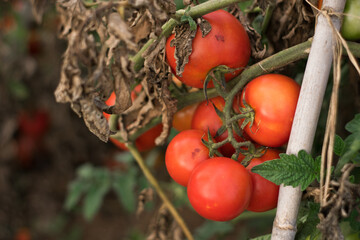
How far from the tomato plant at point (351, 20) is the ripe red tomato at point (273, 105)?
0.39 ft

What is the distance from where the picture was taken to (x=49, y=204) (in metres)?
2.49

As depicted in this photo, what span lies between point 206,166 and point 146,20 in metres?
0.26

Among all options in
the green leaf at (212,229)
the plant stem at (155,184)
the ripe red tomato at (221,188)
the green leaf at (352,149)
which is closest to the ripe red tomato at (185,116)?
the plant stem at (155,184)

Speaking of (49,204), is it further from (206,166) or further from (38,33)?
(206,166)

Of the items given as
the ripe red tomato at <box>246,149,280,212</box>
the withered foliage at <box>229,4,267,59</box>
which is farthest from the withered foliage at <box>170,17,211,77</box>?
the ripe red tomato at <box>246,149,280,212</box>

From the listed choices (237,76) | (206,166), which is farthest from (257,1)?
(206,166)

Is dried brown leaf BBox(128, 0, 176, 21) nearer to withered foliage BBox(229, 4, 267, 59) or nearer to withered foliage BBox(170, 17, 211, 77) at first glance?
withered foliage BBox(170, 17, 211, 77)

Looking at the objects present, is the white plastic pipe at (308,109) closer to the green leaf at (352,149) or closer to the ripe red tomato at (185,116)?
the green leaf at (352,149)

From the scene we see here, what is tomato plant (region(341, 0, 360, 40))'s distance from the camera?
2.07ft

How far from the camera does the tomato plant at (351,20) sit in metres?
0.63

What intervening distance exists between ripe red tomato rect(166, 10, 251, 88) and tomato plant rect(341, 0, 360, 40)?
0.54 ft

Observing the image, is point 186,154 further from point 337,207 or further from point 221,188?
point 337,207

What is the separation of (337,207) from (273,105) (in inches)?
7.4

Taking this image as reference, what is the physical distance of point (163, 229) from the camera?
1.00m
